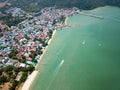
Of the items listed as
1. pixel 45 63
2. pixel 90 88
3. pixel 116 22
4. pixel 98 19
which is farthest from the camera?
pixel 98 19

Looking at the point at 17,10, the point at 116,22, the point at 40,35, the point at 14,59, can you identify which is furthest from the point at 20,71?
the point at 17,10

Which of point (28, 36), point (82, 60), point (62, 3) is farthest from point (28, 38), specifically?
point (62, 3)

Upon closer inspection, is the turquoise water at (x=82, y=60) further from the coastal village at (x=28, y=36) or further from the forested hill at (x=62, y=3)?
the forested hill at (x=62, y=3)

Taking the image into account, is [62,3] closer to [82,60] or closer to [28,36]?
[28,36]

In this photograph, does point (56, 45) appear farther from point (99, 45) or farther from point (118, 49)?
point (118, 49)

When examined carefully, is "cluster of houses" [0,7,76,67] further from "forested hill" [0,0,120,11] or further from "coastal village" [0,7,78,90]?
"forested hill" [0,0,120,11]

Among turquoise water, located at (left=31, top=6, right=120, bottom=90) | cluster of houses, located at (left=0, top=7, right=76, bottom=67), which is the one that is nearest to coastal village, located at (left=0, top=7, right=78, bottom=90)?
cluster of houses, located at (left=0, top=7, right=76, bottom=67)

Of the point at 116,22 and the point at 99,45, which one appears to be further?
the point at 116,22
